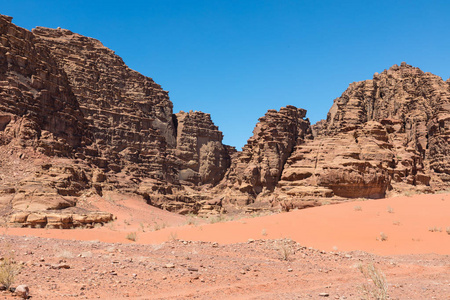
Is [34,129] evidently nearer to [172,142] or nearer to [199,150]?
[172,142]

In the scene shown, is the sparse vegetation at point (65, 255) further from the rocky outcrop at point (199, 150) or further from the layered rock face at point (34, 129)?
the rocky outcrop at point (199, 150)

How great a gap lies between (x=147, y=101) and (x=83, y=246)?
6059 centimetres

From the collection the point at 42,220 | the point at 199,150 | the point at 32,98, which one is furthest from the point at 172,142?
the point at 42,220

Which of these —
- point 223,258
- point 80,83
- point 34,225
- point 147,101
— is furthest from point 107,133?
point 223,258

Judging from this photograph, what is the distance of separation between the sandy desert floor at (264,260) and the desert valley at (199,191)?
0.18 ft

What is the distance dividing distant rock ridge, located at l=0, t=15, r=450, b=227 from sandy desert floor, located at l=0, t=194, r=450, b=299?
7041 millimetres

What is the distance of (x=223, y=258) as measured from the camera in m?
10.4

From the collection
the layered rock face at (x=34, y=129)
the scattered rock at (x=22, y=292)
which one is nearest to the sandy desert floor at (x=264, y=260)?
the scattered rock at (x=22, y=292)

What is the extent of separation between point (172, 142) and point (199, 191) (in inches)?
431

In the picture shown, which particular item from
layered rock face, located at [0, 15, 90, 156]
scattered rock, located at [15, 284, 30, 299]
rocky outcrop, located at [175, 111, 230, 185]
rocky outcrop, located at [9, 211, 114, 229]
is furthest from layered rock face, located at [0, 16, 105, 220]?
rocky outcrop, located at [175, 111, 230, 185]

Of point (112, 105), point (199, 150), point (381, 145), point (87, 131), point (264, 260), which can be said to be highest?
point (112, 105)

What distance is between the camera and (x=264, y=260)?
10492 millimetres

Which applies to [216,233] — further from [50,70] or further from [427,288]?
[50,70]

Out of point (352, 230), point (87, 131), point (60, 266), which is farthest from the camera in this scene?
point (87, 131)
